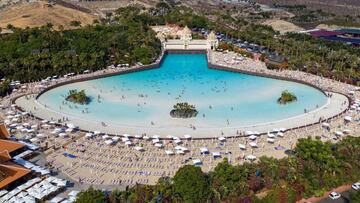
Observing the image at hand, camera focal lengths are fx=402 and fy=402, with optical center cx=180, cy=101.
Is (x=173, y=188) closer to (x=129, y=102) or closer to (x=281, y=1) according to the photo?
(x=129, y=102)

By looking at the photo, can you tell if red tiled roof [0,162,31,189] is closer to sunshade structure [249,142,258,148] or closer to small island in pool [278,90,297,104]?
sunshade structure [249,142,258,148]

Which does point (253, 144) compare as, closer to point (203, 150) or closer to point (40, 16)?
point (203, 150)

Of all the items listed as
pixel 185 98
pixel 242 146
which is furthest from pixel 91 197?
pixel 185 98

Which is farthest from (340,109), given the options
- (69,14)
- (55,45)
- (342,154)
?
(69,14)

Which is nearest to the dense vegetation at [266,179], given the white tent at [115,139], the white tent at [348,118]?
the white tent at [348,118]

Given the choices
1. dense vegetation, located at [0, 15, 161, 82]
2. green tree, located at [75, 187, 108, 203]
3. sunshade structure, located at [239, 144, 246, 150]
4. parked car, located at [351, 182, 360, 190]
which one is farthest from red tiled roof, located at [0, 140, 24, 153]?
parked car, located at [351, 182, 360, 190]

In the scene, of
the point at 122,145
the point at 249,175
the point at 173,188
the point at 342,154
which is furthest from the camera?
the point at 122,145
